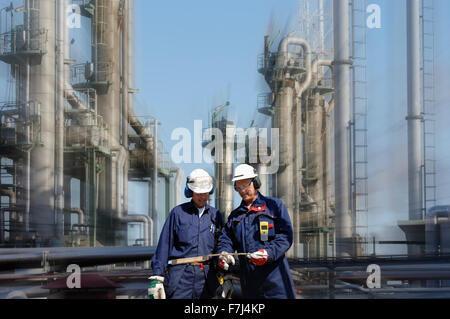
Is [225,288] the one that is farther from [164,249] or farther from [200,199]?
[200,199]

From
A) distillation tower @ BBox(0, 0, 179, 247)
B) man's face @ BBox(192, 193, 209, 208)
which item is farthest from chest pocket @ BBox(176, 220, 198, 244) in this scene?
distillation tower @ BBox(0, 0, 179, 247)

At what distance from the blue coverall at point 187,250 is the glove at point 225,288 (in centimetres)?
4

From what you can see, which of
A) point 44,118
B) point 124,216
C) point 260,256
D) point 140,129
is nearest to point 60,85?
point 44,118

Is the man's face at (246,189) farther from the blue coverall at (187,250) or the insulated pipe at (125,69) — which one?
the insulated pipe at (125,69)

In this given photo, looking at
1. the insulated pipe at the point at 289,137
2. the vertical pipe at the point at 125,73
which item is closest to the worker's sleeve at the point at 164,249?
the vertical pipe at the point at 125,73

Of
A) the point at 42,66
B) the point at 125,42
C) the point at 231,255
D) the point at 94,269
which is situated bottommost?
the point at 94,269

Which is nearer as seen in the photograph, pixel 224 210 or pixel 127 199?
pixel 127 199

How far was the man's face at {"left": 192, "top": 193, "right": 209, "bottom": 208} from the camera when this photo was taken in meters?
3.21

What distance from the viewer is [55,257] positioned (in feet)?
19.7

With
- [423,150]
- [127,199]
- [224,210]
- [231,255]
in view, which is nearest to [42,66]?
[127,199]

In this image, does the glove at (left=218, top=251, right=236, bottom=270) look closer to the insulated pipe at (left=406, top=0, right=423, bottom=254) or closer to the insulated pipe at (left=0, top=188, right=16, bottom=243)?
the insulated pipe at (left=0, top=188, right=16, bottom=243)

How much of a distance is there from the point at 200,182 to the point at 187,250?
388 mm

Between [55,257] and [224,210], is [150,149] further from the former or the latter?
[55,257]
